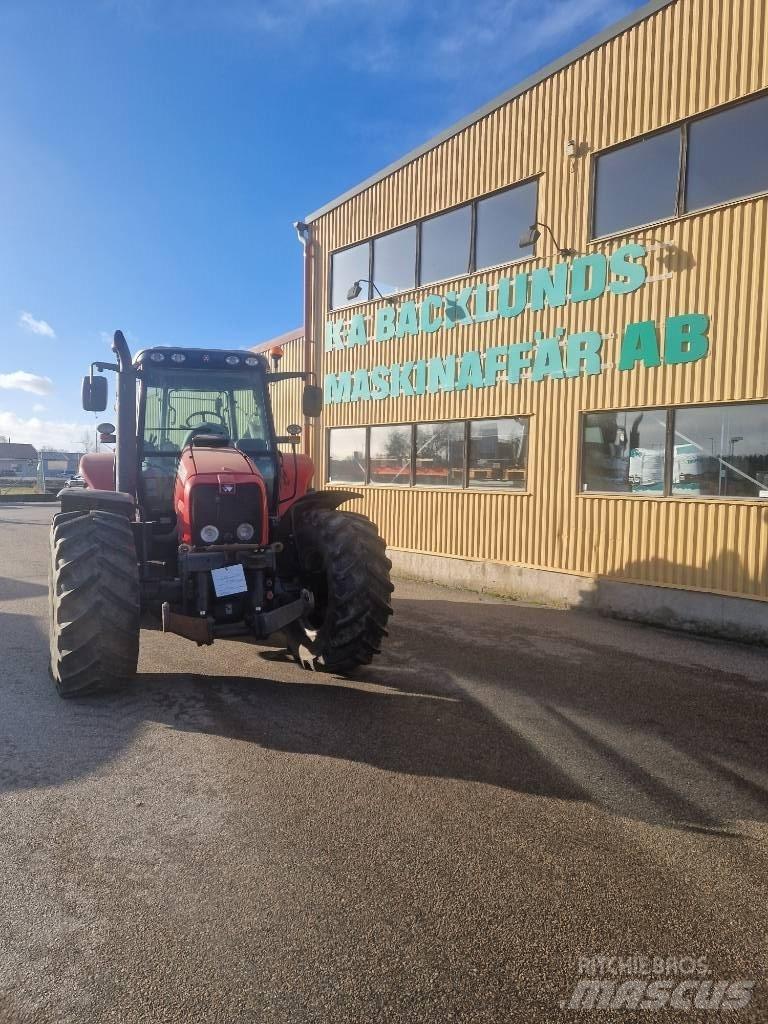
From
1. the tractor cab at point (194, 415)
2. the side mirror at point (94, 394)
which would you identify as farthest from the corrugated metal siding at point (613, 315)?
the side mirror at point (94, 394)

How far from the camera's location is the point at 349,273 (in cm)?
1347

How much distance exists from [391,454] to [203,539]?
7461mm

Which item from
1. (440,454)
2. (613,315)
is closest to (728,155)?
(613,315)

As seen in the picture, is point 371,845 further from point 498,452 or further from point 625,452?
point 498,452

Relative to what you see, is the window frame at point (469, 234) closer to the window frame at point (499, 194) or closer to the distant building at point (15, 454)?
the window frame at point (499, 194)

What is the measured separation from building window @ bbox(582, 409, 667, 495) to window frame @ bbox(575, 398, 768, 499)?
0.12 feet

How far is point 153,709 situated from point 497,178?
9163 mm

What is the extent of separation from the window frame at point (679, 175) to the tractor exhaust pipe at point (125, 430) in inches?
249

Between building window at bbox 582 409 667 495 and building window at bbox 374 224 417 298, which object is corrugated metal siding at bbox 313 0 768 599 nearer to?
building window at bbox 582 409 667 495

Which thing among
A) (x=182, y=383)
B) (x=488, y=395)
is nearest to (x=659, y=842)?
(x=182, y=383)

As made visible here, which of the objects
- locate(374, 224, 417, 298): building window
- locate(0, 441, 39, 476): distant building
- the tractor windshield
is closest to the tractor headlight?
the tractor windshield

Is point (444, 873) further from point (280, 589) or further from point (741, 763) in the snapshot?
point (280, 589)

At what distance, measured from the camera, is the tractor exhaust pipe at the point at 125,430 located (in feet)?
20.4

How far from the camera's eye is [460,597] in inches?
397
